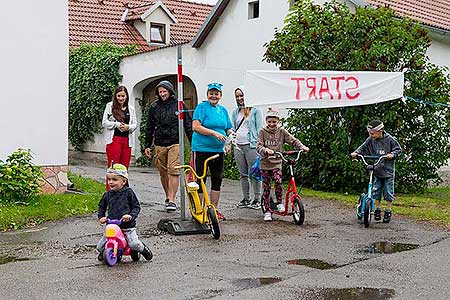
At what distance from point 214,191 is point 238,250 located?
174 centimetres

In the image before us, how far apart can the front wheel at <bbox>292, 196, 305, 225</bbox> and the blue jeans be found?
4.04 feet

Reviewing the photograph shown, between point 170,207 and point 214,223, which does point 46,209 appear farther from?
point 214,223

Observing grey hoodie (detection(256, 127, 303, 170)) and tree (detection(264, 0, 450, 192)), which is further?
tree (detection(264, 0, 450, 192))

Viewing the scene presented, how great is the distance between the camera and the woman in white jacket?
10352 millimetres

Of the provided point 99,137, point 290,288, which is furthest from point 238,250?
point 99,137

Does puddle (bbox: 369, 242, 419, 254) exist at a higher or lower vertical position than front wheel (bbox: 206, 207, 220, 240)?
lower

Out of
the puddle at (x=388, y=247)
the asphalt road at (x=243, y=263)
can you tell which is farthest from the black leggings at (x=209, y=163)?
the puddle at (x=388, y=247)

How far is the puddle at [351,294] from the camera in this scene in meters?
5.88

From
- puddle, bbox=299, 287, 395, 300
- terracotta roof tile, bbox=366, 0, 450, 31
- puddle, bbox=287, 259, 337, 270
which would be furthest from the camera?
terracotta roof tile, bbox=366, 0, 450, 31

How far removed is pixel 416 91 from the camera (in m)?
13.1

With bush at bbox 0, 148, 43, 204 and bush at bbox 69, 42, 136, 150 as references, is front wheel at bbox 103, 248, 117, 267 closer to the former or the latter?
bush at bbox 0, 148, 43, 204

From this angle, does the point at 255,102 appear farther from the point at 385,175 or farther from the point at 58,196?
the point at 58,196

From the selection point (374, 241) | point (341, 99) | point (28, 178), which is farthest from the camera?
point (341, 99)

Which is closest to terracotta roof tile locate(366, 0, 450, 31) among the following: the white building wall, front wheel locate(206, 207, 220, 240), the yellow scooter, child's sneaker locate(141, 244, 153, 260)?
the white building wall
